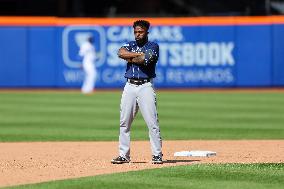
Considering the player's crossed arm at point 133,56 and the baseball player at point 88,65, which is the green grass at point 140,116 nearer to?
the baseball player at point 88,65

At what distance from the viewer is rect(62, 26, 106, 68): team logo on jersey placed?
105 feet

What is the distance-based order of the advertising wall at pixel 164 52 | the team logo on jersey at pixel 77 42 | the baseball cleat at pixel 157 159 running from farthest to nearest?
the team logo on jersey at pixel 77 42 < the advertising wall at pixel 164 52 < the baseball cleat at pixel 157 159

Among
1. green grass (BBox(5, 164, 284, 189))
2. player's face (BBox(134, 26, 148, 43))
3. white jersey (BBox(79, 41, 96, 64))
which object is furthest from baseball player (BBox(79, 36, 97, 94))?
green grass (BBox(5, 164, 284, 189))

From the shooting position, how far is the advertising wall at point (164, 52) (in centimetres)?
3142

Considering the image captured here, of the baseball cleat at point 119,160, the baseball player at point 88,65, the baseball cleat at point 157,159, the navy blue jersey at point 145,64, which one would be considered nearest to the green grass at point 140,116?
the baseball player at point 88,65

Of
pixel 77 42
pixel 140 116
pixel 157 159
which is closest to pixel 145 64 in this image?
pixel 157 159

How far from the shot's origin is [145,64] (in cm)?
1187

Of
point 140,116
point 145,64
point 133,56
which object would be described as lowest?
point 140,116

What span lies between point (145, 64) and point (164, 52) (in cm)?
2010

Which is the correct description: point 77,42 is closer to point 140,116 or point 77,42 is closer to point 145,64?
point 140,116

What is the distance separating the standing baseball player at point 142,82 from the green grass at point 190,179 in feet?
2.49

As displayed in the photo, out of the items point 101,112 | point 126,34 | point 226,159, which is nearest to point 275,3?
point 126,34

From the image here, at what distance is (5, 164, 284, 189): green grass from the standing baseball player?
760mm

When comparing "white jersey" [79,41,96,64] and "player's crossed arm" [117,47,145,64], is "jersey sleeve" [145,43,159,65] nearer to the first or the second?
"player's crossed arm" [117,47,145,64]
